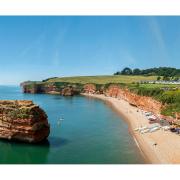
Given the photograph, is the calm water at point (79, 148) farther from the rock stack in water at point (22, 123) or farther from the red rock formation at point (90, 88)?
the red rock formation at point (90, 88)

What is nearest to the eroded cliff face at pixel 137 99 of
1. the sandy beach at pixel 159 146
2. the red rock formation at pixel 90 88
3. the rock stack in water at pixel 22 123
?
the sandy beach at pixel 159 146

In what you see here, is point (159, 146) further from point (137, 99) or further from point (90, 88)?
point (90, 88)

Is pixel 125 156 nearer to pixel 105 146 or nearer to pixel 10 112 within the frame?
pixel 105 146

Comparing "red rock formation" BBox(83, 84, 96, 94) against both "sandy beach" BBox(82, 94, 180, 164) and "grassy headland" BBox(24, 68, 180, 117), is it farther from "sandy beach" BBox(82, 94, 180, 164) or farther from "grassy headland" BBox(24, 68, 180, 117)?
"sandy beach" BBox(82, 94, 180, 164)

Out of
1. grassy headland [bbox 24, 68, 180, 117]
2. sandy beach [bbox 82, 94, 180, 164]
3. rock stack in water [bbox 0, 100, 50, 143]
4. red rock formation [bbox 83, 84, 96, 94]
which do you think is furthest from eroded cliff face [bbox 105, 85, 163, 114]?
rock stack in water [bbox 0, 100, 50, 143]

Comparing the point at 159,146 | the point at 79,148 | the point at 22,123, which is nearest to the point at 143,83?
the point at 159,146
